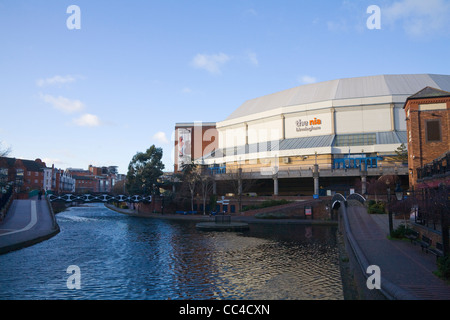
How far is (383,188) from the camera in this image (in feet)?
161

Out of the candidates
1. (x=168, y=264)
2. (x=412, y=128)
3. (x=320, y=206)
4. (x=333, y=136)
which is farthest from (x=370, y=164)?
(x=168, y=264)

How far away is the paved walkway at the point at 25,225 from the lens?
25375 millimetres

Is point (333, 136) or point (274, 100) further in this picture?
point (274, 100)

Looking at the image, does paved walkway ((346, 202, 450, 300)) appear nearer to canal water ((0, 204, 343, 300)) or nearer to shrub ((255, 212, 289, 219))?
canal water ((0, 204, 343, 300))

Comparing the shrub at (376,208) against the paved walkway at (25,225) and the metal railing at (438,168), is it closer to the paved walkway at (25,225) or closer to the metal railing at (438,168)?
the metal railing at (438,168)

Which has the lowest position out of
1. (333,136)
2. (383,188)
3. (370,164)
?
(383,188)

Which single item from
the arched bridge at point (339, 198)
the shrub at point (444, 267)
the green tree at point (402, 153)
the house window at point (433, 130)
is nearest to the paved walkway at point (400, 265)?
the shrub at point (444, 267)

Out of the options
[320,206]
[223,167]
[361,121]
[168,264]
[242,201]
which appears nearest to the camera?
[168,264]

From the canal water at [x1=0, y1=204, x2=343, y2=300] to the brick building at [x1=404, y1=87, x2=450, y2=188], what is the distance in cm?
1244

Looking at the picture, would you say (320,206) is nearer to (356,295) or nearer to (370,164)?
(370,164)

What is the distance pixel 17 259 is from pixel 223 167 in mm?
58529

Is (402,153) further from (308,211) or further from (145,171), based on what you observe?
(145,171)

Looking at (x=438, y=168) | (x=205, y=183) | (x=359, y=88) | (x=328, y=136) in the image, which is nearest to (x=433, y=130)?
(x=438, y=168)

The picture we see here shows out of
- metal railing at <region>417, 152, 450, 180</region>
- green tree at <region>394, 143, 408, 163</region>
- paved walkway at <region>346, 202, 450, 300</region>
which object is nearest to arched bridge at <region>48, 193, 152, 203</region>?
green tree at <region>394, 143, 408, 163</region>
